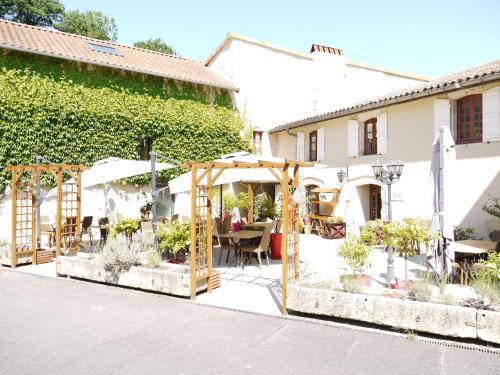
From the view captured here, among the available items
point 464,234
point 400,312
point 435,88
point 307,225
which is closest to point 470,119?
point 435,88

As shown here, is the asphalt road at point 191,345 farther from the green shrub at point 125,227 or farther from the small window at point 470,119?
the small window at point 470,119

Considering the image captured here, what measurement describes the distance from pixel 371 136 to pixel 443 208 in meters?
8.00

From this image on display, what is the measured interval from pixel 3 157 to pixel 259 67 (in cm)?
1090

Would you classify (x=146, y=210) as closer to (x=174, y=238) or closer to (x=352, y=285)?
(x=174, y=238)

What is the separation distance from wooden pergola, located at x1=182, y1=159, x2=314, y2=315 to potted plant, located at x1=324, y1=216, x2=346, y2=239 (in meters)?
7.15

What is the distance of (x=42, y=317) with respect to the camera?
5.76m

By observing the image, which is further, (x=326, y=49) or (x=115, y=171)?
(x=326, y=49)

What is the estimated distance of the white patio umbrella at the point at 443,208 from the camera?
20.1 ft

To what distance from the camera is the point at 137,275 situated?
7227mm

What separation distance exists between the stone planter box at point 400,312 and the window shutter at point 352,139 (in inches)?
359

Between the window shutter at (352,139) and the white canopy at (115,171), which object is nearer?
the white canopy at (115,171)

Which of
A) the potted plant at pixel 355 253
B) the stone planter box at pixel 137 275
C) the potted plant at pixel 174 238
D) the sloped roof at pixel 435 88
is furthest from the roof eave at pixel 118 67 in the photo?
the potted plant at pixel 355 253

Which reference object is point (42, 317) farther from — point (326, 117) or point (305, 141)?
point (305, 141)

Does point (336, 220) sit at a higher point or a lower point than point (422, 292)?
higher
